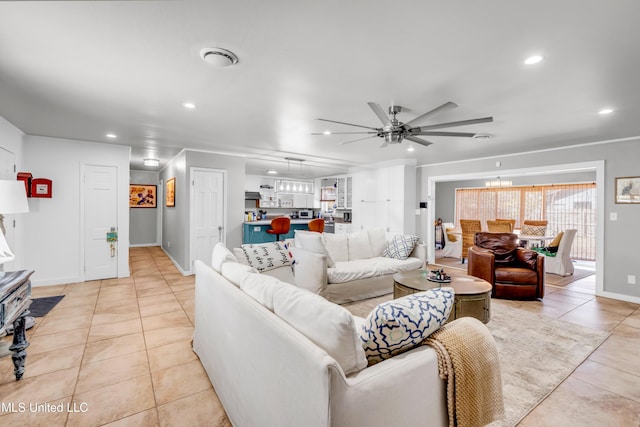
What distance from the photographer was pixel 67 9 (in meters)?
1.58

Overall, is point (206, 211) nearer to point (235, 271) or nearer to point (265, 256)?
point (265, 256)

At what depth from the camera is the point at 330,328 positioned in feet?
3.78

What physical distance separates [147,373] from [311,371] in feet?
6.46

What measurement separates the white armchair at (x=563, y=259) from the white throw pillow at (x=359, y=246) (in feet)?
13.2

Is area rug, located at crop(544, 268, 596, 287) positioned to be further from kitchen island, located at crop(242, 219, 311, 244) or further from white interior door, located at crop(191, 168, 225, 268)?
white interior door, located at crop(191, 168, 225, 268)

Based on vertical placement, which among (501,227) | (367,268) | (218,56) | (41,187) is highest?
(218,56)

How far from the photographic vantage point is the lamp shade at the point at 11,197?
2289 mm

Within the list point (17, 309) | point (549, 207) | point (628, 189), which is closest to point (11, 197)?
point (17, 309)

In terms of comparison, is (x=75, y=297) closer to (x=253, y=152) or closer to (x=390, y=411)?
(x=253, y=152)

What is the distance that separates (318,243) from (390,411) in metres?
2.93

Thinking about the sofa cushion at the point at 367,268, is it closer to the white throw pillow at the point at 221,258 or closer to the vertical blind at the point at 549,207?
the white throw pillow at the point at 221,258

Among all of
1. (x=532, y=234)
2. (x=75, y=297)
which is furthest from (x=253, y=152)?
(x=532, y=234)

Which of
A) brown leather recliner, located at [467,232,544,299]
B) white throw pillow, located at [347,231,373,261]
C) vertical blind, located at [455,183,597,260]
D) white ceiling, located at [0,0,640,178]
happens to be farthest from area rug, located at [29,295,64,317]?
vertical blind, located at [455,183,597,260]

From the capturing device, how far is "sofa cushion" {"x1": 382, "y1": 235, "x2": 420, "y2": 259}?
15.0ft
